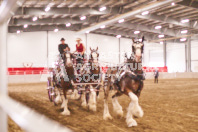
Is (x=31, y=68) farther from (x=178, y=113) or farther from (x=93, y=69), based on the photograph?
(x=178, y=113)

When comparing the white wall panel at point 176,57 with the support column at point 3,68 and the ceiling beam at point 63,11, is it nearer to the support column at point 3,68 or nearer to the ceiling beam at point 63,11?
the ceiling beam at point 63,11

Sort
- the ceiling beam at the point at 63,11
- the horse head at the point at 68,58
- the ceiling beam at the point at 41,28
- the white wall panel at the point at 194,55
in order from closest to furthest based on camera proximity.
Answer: the horse head at the point at 68,58 < the ceiling beam at the point at 63,11 < the ceiling beam at the point at 41,28 < the white wall panel at the point at 194,55

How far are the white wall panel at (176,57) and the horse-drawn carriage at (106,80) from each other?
3195cm

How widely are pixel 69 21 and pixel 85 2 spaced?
5.43m

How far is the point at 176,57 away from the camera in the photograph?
124 ft

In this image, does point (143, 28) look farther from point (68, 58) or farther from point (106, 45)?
point (68, 58)

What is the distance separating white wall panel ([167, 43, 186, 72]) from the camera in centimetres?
3756

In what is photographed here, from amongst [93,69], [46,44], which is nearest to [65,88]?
[93,69]

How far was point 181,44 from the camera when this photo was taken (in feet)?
125

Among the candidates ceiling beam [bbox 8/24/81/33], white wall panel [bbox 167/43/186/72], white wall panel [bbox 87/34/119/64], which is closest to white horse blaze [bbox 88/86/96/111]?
ceiling beam [bbox 8/24/81/33]

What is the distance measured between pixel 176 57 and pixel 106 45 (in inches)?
493

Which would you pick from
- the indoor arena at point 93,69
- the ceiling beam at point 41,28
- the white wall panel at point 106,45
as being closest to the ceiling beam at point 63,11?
the indoor arena at point 93,69

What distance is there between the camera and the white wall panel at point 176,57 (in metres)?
37.6

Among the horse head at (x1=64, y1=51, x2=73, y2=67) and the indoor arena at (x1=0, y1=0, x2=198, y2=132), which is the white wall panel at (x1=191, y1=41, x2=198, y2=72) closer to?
the indoor arena at (x1=0, y1=0, x2=198, y2=132)
